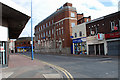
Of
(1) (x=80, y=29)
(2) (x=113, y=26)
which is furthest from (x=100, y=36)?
(1) (x=80, y=29)

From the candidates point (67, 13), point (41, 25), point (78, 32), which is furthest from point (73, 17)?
point (41, 25)

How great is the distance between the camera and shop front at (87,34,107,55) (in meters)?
29.0

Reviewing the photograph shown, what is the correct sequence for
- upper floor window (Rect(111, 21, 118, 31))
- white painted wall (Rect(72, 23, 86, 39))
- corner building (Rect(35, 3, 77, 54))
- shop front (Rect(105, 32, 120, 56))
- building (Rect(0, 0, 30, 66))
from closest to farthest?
building (Rect(0, 0, 30, 66)), shop front (Rect(105, 32, 120, 56)), upper floor window (Rect(111, 21, 118, 31)), white painted wall (Rect(72, 23, 86, 39)), corner building (Rect(35, 3, 77, 54))

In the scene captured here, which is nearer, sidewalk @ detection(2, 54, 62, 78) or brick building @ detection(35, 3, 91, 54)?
sidewalk @ detection(2, 54, 62, 78)

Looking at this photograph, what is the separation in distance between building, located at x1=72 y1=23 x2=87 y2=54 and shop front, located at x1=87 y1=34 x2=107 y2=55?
2090 millimetres

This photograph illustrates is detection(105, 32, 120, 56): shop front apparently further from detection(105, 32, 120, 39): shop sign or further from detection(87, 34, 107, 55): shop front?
detection(87, 34, 107, 55): shop front

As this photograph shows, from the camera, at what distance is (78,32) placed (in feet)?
126

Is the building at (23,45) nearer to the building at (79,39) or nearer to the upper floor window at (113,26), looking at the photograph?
the building at (79,39)

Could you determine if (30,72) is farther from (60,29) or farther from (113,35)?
(60,29)

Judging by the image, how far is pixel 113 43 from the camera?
27.1 metres

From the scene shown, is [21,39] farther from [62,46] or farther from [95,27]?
[95,27]

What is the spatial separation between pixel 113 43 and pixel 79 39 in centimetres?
1163

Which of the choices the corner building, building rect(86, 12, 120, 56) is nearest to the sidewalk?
building rect(86, 12, 120, 56)

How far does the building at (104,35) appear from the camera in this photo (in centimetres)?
2652
